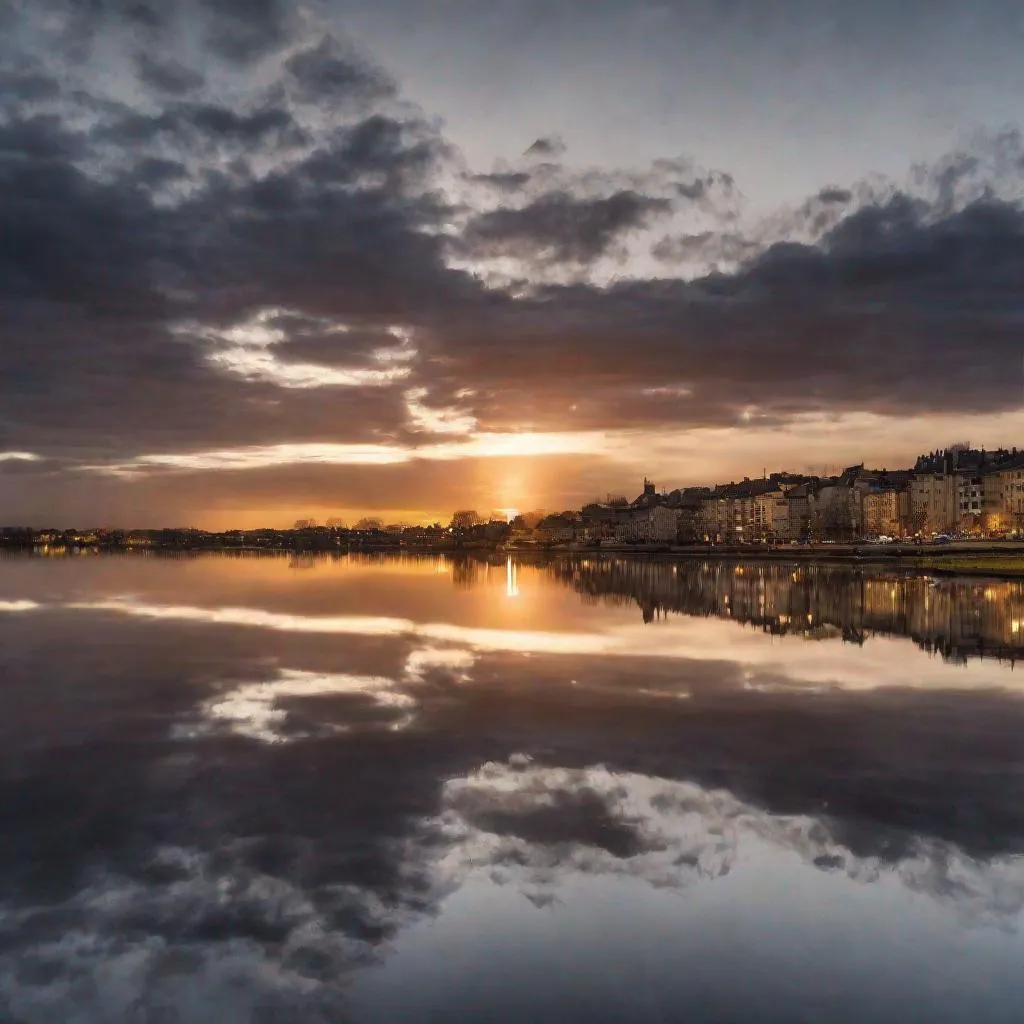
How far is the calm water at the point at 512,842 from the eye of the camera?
896 centimetres

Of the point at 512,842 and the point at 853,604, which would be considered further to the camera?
the point at 853,604

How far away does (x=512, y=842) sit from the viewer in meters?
12.4

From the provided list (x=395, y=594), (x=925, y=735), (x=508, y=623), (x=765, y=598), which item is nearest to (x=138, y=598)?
(x=395, y=594)

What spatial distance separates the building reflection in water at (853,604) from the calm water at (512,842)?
8736 millimetres

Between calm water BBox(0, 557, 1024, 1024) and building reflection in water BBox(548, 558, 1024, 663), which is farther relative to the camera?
building reflection in water BBox(548, 558, 1024, 663)

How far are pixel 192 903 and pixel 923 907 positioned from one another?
862 cm

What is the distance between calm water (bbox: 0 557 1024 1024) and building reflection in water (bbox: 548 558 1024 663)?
8.74 metres

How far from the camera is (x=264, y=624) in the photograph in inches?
1613

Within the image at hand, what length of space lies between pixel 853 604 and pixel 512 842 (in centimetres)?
4298

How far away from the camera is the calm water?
8.96 m

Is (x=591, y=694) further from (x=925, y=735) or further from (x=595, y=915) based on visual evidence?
(x=595, y=915)

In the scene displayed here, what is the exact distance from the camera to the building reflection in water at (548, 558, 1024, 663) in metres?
35.8

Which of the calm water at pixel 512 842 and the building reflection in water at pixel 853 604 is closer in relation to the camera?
the calm water at pixel 512 842

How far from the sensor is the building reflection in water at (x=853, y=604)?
3575cm
